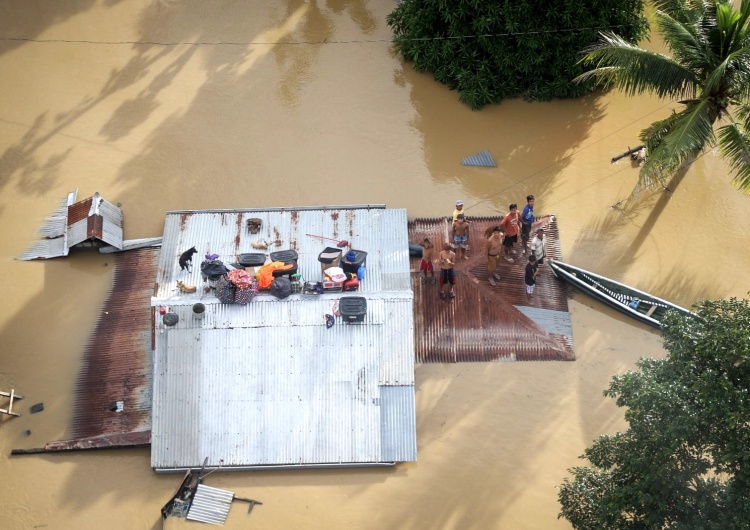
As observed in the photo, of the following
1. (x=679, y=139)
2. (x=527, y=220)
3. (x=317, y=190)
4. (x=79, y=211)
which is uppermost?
(x=679, y=139)

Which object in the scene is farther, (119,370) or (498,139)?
(498,139)

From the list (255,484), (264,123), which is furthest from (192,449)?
(264,123)

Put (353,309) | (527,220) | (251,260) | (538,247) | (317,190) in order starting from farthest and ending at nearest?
(317,190)
(527,220)
(538,247)
(251,260)
(353,309)

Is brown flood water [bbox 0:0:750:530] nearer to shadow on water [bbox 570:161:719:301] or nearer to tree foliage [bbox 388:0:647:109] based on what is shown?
shadow on water [bbox 570:161:719:301]

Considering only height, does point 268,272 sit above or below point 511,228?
below

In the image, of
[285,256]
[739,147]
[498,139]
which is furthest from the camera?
[498,139]

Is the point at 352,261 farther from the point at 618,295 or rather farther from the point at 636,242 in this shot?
the point at 636,242

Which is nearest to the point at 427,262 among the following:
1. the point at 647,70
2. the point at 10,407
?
the point at 647,70
